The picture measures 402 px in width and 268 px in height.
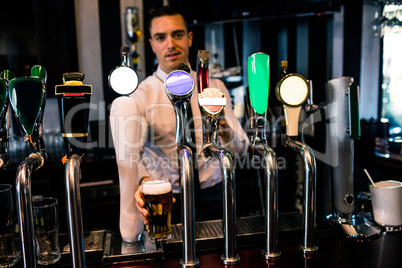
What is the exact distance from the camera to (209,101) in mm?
988

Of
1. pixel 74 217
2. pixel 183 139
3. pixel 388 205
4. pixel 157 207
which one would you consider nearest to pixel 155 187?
pixel 157 207

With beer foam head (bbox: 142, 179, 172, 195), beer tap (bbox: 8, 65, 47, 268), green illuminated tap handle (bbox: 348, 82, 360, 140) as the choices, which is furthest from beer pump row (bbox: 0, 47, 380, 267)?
green illuminated tap handle (bbox: 348, 82, 360, 140)

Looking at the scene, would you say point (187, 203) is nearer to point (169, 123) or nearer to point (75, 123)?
point (75, 123)

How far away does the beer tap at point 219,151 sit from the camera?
913 millimetres

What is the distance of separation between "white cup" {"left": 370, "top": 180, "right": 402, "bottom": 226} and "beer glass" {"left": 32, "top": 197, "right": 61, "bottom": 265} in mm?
1101

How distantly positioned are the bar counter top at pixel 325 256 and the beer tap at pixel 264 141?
5cm

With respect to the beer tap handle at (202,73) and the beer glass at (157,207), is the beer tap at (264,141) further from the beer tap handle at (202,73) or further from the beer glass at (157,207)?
the beer glass at (157,207)

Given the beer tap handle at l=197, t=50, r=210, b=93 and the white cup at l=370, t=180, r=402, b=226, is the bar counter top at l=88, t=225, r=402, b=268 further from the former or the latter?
the beer tap handle at l=197, t=50, r=210, b=93

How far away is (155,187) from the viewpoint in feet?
3.50

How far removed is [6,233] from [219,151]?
67 cm

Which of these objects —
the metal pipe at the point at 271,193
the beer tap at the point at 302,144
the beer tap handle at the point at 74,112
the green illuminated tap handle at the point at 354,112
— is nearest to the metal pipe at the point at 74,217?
the beer tap handle at the point at 74,112

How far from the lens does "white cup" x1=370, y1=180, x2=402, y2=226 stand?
1.27 meters

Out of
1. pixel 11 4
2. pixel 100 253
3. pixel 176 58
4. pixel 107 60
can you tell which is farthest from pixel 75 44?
pixel 100 253

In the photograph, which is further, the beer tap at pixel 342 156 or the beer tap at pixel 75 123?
the beer tap at pixel 342 156
